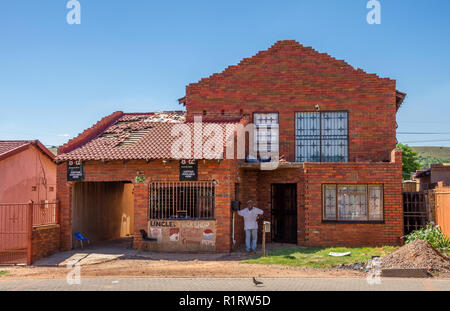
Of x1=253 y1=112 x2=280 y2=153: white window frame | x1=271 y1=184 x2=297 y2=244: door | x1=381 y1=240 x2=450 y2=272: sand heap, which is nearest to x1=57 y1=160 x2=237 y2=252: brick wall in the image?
x1=271 y1=184 x2=297 y2=244: door

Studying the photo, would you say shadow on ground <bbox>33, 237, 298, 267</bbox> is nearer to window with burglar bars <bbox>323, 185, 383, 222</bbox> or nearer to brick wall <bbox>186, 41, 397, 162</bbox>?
window with burglar bars <bbox>323, 185, 383, 222</bbox>

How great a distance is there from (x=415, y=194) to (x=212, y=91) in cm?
879

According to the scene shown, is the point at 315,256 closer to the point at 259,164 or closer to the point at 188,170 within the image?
the point at 259,164

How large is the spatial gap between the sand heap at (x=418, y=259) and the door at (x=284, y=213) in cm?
600

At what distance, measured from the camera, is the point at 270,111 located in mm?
19594

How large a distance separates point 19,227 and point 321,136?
12339mm

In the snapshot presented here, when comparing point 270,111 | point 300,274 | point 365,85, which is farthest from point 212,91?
point 300,274

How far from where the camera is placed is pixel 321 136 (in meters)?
19.5

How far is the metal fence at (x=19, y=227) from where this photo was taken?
14.5 m

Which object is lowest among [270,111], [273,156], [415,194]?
[415,194]

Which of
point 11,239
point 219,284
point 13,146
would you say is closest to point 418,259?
point 219,284

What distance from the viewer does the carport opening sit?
1753 cm
